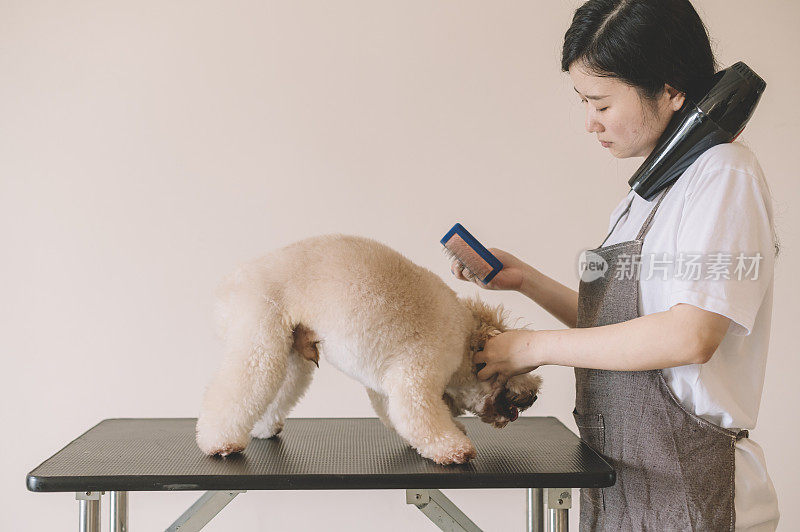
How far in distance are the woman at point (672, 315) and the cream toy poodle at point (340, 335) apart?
0.45 ft

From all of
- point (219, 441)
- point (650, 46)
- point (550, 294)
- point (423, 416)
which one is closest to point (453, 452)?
point (423, 416)

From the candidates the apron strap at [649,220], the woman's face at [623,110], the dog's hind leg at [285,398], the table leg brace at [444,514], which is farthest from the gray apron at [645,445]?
the dog's hind leg at [285,398]

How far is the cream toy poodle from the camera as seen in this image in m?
1.22

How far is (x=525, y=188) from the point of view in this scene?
243 centimetres

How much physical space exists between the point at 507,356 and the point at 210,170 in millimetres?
1414

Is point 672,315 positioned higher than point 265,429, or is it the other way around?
point 672,315

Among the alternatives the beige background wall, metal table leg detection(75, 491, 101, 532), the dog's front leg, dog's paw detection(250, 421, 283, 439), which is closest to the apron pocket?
the dog's front leg

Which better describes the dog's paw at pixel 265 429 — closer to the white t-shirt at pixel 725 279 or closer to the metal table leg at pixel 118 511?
the metal table leg at pixel 118 511

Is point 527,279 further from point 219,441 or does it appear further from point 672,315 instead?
point 219,441

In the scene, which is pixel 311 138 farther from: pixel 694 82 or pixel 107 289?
pixel 694 82

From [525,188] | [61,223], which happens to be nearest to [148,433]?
[61,223]

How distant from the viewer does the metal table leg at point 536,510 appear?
4.58 feet

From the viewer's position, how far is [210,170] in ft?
7.69

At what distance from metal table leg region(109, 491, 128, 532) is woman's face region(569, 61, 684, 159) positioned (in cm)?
112
